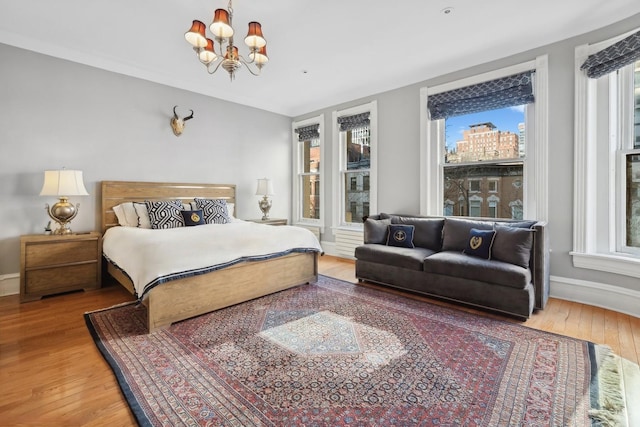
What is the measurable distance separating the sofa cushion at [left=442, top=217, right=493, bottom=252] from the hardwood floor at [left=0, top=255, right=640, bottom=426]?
0.95m

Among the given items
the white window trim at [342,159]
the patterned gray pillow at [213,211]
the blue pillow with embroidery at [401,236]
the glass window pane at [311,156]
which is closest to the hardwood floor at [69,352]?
the patterned gray pillow at [213,211]

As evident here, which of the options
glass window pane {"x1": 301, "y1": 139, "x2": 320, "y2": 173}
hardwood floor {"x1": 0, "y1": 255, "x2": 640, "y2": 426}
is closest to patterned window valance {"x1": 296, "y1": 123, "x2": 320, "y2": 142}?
glass window pane {"x1": 301, "y1": 139, "x2": 320, "y2": 173}

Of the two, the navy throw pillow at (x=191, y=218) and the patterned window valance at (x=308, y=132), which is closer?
the navy throw pillow at (x=191, y=218)

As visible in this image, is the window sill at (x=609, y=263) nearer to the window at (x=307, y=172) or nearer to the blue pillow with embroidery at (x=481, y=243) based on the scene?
the blue pillow with embroidery at (x=481, y=243)

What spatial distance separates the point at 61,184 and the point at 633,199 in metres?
5.74

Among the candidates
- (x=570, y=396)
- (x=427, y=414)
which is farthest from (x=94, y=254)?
(x=570, y=396)

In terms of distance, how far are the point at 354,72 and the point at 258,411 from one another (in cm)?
405

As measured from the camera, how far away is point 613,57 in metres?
2.76

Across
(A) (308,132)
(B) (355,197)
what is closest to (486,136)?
(B) (355,197)

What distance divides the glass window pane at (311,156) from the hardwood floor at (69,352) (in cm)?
364

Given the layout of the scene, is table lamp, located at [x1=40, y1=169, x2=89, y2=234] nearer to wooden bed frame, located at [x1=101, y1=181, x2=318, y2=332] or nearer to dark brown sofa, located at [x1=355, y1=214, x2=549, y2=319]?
wooden bed frame, located at [x1=101, y1=181, x2=318, y2=332]

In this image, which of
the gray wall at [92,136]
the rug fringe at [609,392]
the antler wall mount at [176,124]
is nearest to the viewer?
the rug fringe at [609,392]

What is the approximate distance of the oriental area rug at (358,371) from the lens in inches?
60.7

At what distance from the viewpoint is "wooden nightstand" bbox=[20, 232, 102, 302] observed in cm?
315
